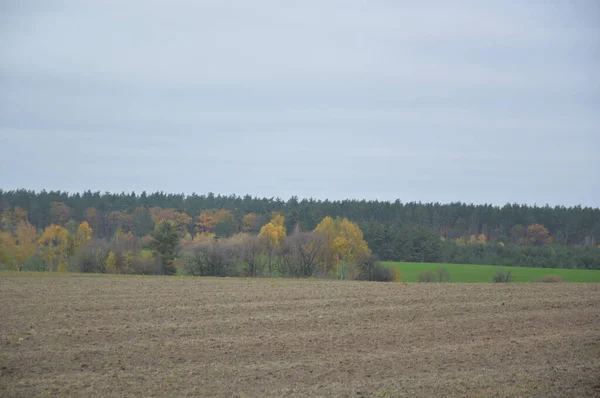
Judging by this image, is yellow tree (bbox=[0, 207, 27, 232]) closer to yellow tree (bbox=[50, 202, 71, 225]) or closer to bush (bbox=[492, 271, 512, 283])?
yellow tree (bbox=[50, 202, 71, 225])

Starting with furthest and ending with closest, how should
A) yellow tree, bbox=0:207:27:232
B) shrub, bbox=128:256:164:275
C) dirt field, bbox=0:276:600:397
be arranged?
yellow tree, bbox=0:207:27:232
shrub, bbox=128:256:164:275
dirt field, bbox=0:276:600:397

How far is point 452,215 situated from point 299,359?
139 meters

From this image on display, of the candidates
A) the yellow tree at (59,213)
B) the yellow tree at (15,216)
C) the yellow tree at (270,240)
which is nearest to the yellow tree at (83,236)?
the yellow tree at (270,240)

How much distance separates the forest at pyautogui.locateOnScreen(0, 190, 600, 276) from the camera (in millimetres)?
76562

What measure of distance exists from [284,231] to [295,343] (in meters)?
65.4

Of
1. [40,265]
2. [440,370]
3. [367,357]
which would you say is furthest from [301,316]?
[40,265]

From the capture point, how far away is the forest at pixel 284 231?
76562 millimetres

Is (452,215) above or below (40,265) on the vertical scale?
above

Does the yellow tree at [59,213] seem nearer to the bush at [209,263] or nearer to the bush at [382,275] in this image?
the bush at [209,263]

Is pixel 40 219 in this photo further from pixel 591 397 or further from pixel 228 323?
pixel 591 397

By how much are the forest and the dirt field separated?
4092cm

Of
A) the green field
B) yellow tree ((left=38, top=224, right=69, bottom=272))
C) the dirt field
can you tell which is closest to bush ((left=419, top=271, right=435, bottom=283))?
the green field

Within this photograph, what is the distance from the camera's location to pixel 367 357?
1828cm

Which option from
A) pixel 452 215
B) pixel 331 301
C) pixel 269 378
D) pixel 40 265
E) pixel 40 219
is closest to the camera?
pixel 269 378
